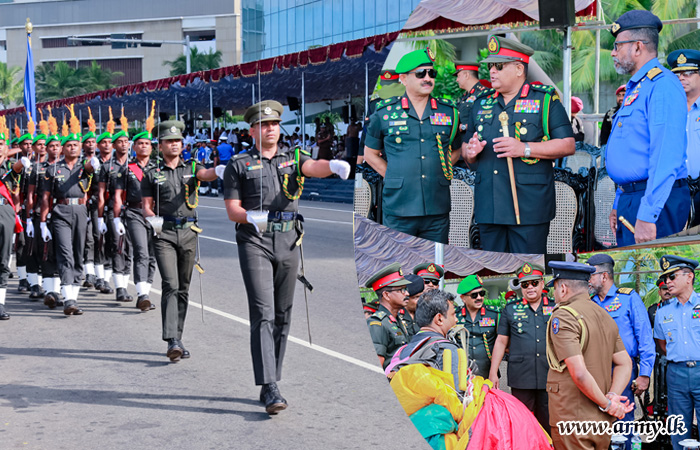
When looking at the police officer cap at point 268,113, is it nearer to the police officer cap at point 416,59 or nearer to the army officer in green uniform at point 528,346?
Answer: the police officer cap at point 416,59

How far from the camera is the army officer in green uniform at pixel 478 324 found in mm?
1328

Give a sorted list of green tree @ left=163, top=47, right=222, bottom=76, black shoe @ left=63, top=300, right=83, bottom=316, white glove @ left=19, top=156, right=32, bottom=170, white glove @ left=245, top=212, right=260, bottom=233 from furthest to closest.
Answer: green tree @ left=163, top=47, right=222, bottom=76, white glove @ left=19, top=156, right=32, bottom=170, black shoe @ left=63, top=300, right=83, bottom=316, white glove @ left=245, top=212, right=260, bottom=233

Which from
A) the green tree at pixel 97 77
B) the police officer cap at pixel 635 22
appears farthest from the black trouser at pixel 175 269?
the green tree at pixel 97 77

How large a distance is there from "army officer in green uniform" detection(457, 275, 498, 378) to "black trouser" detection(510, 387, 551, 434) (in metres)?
0.06

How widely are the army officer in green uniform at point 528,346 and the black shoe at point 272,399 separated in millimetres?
3810

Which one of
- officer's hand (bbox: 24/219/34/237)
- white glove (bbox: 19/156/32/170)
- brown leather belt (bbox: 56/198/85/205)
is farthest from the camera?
white glove (bbox: 19/156/32/170)

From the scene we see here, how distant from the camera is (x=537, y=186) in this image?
1346mm

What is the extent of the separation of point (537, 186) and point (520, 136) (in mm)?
80

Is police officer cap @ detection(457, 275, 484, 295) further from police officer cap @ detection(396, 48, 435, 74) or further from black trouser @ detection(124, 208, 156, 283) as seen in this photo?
black trouser @ detection(124, 208, 156, 283)

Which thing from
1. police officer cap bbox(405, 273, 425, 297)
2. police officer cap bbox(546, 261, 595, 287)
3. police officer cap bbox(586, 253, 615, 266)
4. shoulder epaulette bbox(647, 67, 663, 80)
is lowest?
police officer cap bbox(405, 273, 425, 297)

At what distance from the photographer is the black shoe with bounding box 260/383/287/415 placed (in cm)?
502

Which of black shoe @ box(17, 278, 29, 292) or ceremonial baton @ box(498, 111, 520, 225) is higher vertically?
ceremonial baton @ box(498, 111, 520, 225)

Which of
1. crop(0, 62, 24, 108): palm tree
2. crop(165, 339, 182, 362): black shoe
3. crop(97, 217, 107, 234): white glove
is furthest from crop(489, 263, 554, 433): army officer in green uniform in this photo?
crop(0, 62, 24, 108): palm tree

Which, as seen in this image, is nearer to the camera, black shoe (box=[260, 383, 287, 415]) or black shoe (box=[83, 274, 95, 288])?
black shoe (box=[260, 383, 287, 415])
